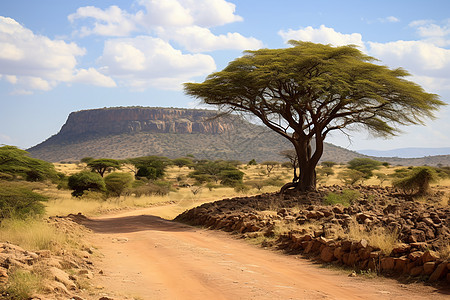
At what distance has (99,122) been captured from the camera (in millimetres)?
110562

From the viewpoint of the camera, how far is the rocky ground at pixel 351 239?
7.44 metres

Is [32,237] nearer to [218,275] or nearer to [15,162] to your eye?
[218,275]

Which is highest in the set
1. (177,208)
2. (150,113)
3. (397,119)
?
(150,113)

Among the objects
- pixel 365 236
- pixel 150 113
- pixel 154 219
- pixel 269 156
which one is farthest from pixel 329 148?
pixel 365 236

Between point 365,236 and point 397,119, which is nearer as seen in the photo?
point 365,236

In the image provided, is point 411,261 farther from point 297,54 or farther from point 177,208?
point 177,208

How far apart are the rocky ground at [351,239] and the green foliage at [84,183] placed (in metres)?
13.2

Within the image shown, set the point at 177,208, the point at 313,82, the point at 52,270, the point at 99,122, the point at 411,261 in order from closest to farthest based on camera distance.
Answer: the point at 52,270, the point at 411,261, the point at 313,82, the point at 177,208, the point at 99,122

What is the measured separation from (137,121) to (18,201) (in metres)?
97.4

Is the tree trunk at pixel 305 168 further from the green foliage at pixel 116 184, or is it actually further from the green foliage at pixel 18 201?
the green foliage at pixel 116 184

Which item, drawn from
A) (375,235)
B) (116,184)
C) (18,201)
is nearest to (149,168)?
(116,184)

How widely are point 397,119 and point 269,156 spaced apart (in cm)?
6183

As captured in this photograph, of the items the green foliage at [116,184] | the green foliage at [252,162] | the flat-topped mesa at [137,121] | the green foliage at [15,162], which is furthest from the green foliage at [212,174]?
the flat-topped mesa at [137,121]

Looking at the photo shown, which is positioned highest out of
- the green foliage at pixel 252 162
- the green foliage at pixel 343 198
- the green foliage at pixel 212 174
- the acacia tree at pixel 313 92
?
the acacia tree at pixel 313 92
